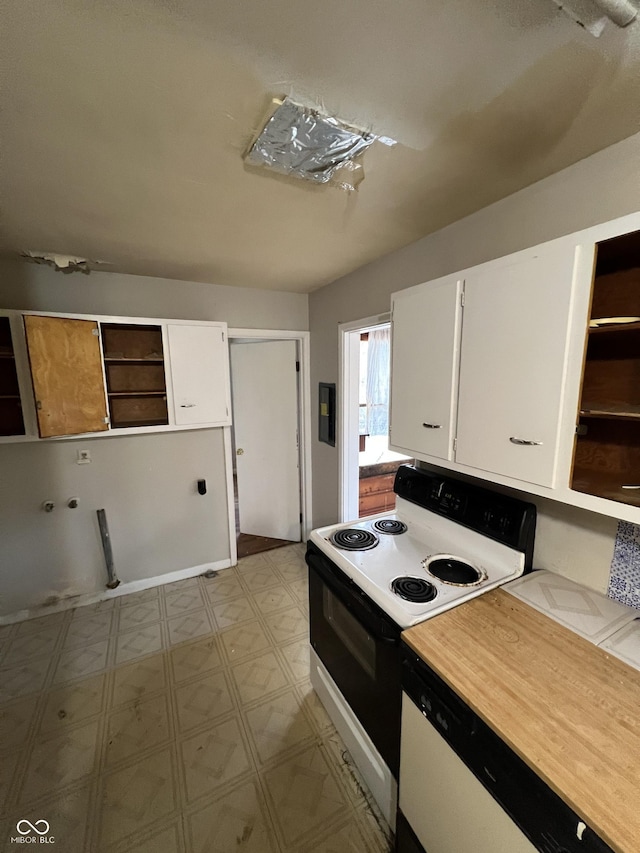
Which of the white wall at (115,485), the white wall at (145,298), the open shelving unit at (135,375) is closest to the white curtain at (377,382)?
the white wall at (145,298)

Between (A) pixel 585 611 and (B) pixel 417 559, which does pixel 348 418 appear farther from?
(A) pixel 585 611

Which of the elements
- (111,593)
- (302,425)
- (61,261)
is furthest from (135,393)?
(111,593)

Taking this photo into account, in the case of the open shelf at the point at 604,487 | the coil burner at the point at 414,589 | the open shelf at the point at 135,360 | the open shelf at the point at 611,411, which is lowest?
the coil burner at the point at 414,589

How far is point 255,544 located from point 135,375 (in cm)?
191

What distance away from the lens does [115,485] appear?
2480 millimetres

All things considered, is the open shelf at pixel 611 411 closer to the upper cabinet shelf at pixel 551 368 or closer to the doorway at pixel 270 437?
the upper cabinet shelf at pixel 551 368

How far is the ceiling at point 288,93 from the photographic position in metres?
0.69

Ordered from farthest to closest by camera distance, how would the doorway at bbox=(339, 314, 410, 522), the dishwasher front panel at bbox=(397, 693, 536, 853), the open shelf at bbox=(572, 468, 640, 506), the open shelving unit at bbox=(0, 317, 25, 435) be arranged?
the doorway at bbox=(339, 314, 410, 522)
the open shelving unit at bbox=(0, 317, 25, 435)
the open shelf at bbox=(572, 468, 640, 506)
the dishwasher front panel at bbox=(397, 693, 536, 853)

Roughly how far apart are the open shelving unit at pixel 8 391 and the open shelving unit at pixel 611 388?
2828 millimetres

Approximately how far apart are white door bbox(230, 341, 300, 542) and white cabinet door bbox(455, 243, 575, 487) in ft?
6.75

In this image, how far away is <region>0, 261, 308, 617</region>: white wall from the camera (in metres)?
2.22

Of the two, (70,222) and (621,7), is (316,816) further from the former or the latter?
(70,222)

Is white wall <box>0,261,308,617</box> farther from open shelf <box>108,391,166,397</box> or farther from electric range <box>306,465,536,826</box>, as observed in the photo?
electric range <box>306,465,536,826</box>

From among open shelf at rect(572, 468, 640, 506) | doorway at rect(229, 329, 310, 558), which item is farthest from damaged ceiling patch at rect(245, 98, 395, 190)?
doorway at rect(229, 329, 310, 558)
